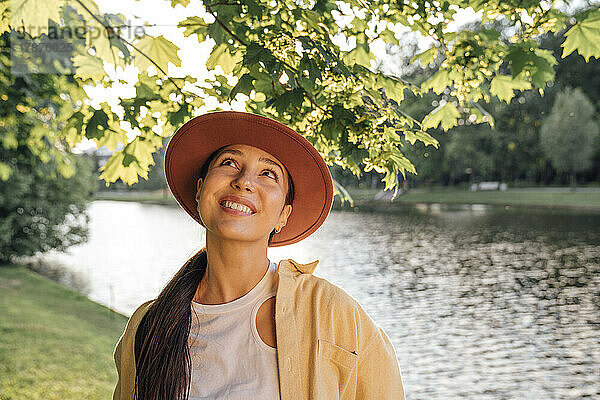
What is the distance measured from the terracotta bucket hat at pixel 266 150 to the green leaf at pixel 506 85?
157 cm

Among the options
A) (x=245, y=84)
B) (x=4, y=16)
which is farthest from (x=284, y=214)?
(x=4, y=16)

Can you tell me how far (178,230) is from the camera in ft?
96.2

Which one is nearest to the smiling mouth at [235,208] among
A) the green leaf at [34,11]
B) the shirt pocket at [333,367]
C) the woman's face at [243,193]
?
the woman's face at [243,193]

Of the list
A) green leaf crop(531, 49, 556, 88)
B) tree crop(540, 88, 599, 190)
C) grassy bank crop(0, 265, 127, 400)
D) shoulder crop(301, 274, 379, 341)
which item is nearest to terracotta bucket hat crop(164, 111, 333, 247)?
shoulder crop(301, 274, 379, 341)

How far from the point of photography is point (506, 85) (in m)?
3.13

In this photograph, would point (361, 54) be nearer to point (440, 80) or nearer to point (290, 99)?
point (440, 80)

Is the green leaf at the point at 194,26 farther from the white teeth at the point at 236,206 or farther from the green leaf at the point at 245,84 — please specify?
the white teeth at the point at 236,206

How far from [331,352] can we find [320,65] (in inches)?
56.1

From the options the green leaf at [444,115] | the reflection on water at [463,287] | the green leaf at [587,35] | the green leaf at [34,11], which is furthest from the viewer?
the reflection on water at [463,287]

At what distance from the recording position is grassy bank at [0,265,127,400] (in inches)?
271

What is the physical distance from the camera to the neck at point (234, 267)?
5.85 ft

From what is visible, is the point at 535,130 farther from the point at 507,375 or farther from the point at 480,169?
the point at 507,375

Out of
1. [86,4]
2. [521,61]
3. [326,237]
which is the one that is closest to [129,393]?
[86,4]

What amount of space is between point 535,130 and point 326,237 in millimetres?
23844
